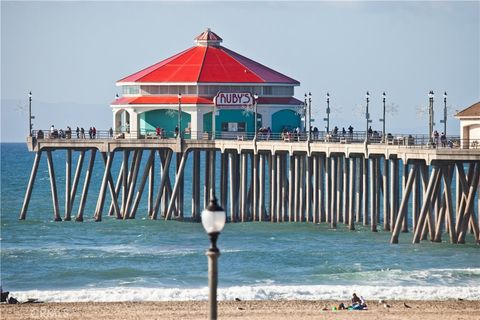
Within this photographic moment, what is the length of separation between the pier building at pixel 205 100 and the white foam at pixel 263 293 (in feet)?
75.6

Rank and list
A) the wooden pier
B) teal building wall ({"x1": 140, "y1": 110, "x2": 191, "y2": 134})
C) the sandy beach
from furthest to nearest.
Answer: teal building wall ({"x1": 140, "y1": 110, "x2": 191, "y2": 134}), the wooden pier, the sandy beach

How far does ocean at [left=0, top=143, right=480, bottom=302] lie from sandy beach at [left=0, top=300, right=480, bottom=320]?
5.85ft

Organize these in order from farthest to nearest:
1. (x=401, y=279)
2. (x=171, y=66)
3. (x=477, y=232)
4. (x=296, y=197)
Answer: (x=171, y=66) < (x=296, y=197) < (x=477, y=232) < (x=401, y=279)

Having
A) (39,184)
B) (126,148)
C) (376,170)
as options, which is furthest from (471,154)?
(39,184)

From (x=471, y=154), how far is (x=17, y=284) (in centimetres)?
1576

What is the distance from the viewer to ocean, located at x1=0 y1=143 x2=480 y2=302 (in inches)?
1889

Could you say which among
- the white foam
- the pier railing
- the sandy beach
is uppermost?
the pier railing

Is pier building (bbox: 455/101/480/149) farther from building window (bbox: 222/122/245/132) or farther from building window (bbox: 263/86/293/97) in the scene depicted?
building window (bbox: 263/86/293/97)

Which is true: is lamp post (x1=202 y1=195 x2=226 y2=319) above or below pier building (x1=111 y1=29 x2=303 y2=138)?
below

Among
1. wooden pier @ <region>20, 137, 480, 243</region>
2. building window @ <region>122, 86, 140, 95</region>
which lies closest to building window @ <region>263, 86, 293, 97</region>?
wooden pier @ <region>20, 137, 480, 243</region>

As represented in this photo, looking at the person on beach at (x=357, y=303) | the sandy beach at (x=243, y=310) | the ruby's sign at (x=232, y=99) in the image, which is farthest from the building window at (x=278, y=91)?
the person on beach at (x=357, y=303)

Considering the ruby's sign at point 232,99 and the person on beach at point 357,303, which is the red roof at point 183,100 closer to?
the ruby's sign at point 232,99

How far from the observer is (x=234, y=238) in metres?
65.0

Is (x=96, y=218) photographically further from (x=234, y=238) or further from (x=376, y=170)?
(x=376, y=170)
